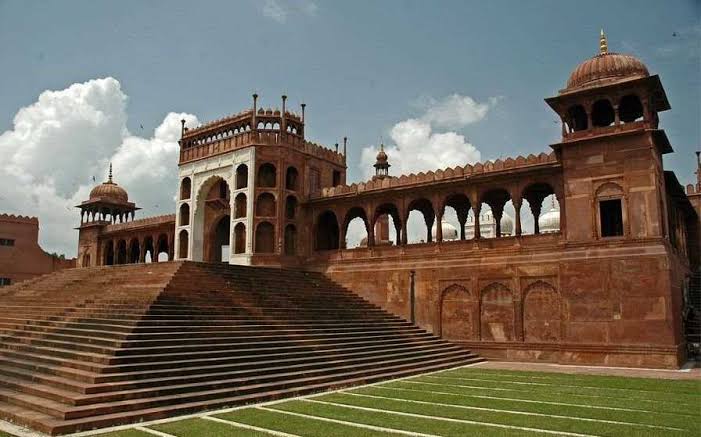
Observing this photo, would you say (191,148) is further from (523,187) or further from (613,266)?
(613,266)

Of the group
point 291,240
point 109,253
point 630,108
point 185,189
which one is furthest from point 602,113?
point 109,253

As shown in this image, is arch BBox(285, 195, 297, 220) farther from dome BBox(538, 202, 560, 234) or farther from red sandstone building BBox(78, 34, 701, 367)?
dome BBox(538, 202, 560, 234)

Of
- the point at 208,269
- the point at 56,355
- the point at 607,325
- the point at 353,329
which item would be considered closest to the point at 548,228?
the point at 607,325

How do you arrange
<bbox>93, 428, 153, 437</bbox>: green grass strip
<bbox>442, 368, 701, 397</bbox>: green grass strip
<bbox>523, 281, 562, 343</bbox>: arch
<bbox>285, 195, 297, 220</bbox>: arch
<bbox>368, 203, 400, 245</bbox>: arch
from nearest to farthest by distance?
<bbox>93, 428, 153, 437</bbox>: green grass strip, <bbox>442, 368, 701, 397</bbox>: green grass strip, <bbox>523, 281, 562, 343</bbox>: arch, <bbox>368, 203, 400, 245</bbox>: arch, <bbox>285, 195, 297, 220</bbox>: arch

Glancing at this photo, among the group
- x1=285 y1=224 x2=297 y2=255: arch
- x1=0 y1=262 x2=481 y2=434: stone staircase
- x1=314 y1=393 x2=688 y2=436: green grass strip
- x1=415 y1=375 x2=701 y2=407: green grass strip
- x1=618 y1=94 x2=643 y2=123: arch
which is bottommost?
x1=415 y1=375 x2=701 y2=407: green grass strip

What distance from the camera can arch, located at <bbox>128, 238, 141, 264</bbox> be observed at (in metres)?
42.9

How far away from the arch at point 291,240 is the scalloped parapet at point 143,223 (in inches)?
467

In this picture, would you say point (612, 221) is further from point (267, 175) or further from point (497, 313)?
point (267, 175)

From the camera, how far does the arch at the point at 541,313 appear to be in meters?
21.6

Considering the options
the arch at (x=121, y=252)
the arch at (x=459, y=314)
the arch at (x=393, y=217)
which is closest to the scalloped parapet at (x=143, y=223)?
the arch at (x=121, y=252)

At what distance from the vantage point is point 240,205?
30.1 metres

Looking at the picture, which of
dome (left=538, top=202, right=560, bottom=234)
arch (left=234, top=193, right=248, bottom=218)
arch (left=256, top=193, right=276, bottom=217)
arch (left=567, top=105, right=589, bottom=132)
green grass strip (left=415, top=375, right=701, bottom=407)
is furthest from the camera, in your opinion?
dome (left=538, top=202, right=560, bottom=234)

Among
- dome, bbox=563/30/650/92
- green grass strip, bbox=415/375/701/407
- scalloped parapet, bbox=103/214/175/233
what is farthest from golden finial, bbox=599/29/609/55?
scalloped parapet, bbox=103/214/175/233

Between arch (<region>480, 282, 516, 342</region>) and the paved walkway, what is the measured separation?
1.65 m
